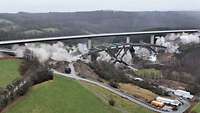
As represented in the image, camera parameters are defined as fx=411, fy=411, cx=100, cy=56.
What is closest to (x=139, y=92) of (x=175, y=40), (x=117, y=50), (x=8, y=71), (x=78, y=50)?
(x=8, y=71)

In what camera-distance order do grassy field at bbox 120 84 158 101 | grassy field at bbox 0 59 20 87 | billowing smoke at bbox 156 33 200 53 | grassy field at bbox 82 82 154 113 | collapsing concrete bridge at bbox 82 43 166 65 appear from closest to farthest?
grassy field at bbox 82 82 154 113 → grassy field at bbox 0 59 20 87 → grassy field at bbox 120 84 158 101 → collapsing concrete bridge at bbox 82 43 166 65 → billowing smoke at bbox 156 33 200 53

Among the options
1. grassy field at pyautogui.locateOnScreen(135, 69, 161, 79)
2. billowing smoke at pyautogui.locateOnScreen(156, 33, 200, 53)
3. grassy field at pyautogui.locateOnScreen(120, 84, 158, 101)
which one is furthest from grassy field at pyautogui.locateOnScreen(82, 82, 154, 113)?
billowing smoke at pyautogui.locateOnScreen(156, 33, 200, 53)

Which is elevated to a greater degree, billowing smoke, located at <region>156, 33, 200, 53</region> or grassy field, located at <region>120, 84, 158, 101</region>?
billowing smoke, located at <region>156, 33, 200, 53</region>

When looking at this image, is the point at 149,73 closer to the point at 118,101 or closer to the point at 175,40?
the point at 118,101

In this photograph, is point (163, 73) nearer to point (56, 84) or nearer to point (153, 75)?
point (153, 75)

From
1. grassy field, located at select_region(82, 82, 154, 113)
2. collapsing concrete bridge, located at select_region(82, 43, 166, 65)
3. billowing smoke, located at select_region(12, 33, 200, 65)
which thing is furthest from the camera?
collapsing concrete bridge, located at select_region(82, 43, 166, 65)

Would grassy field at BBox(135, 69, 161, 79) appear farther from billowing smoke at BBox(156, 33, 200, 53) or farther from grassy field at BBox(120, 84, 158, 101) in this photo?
billowing smoke at BBox(156, 33, 200, 53)
